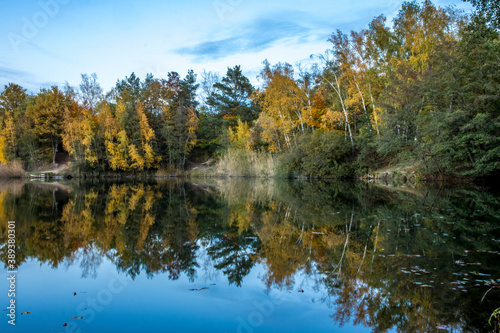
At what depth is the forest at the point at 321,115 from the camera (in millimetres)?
17828

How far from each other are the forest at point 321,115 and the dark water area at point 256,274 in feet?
32.3

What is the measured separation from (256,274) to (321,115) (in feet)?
86.4

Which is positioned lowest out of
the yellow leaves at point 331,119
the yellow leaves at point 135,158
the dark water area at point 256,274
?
the dark water area at point 256,274

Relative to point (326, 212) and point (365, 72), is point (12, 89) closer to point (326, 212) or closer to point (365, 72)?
point (365, 72)

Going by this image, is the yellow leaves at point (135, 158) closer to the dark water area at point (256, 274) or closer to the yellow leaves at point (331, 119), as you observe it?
the yellow leaves at point (331, 119)

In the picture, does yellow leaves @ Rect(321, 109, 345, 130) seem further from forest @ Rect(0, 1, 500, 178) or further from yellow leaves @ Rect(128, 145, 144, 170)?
yellow leaves @ Rect(128, 145, 144, 170)

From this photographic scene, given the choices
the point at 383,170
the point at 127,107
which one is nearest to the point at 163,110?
the point at 127,107

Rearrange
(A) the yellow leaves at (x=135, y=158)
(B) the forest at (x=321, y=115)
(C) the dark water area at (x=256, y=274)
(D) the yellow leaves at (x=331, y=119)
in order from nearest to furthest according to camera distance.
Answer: (C) the dark water area at (x=256, y=274) → (B) the forest at (x=321, y=115) → (D) the yellow leaves at (x=331, y=119) → (A) the yellow leaves at (x=135, y=158)

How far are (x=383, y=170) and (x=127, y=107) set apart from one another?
94.9 feet

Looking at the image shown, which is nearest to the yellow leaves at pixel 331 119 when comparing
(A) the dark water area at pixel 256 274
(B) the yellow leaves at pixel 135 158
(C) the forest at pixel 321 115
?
(C) the forest at pixel 321 115

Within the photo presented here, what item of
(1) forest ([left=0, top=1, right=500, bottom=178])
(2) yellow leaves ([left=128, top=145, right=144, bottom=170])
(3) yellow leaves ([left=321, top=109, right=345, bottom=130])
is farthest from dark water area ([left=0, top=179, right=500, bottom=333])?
(2) yellow leaves ([left=128, top=145, right=144, bottom=170])

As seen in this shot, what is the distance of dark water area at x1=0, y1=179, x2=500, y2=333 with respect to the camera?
11.7 feet

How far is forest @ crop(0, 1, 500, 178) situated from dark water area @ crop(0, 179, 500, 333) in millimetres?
9856

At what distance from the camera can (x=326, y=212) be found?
1010cm
